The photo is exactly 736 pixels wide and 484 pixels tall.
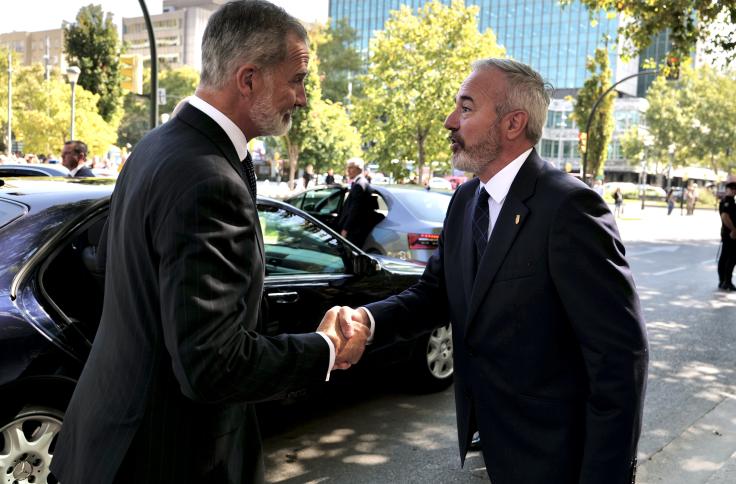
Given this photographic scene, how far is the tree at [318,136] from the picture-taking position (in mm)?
35250

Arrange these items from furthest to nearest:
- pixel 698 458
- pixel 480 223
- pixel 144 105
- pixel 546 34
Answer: pixel 546 34, pixel 144 105, pixel 698 458, pixel 480 223

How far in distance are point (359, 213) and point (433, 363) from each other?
4483mm

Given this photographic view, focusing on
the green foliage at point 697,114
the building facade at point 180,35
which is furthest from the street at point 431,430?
the building facade at point 180,35

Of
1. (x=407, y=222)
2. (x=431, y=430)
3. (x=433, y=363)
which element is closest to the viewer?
(x=431, y=430)

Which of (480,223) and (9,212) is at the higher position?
(480,223)

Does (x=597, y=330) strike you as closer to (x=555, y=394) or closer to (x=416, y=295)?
(x=555, y=394)

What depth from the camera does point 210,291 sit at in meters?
1.43

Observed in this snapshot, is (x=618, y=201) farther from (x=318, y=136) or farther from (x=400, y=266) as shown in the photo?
(x=400, y=266)

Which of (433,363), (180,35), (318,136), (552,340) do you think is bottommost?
(433,363)

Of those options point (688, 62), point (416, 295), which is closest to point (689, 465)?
point (416, 295)

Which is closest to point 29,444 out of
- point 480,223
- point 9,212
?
point 9,212

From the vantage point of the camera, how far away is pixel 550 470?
1.99 metres

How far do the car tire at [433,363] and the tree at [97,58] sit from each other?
44862mm

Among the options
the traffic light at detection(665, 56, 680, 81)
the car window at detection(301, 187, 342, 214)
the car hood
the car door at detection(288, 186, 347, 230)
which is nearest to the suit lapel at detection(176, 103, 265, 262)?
the car hood
